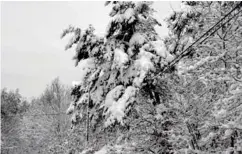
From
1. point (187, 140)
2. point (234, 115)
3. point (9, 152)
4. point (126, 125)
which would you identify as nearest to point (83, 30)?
point (126, 125)

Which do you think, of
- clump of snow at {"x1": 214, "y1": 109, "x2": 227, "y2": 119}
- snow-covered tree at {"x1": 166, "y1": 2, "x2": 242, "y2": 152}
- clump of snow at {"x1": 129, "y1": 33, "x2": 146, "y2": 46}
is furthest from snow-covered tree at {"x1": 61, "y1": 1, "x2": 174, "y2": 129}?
clump of snow at {"x1": 214, "y1": 109, "x2": 227, "y2": 119}

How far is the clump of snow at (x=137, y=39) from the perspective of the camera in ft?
29.1

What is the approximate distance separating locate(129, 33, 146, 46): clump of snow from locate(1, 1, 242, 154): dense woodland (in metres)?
0.03

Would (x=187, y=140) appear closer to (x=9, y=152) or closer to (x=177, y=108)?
(x=177, y=108)

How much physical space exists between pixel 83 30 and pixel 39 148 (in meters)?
19.0

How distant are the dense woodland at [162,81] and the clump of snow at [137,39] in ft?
0.11

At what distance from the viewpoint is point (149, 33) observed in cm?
952

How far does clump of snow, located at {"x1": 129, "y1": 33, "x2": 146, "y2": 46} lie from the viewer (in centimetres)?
886

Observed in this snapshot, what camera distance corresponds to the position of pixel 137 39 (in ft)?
29.3

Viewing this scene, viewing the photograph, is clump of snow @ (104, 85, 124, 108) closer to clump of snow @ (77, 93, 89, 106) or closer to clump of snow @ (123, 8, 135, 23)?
clump of snow @ (77, 93, 89, 106)

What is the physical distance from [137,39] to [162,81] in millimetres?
1958

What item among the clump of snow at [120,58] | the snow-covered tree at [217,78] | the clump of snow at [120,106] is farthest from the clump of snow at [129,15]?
the snow-covered tree at [217,78]

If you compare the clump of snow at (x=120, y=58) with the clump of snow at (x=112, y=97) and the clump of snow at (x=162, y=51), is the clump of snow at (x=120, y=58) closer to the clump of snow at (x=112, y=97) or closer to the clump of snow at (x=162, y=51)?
the clump of snow at (x=112, y=97)

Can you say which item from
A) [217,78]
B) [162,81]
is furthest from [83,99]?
[217,78]
